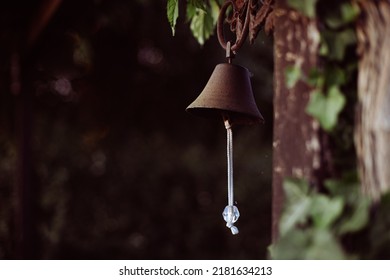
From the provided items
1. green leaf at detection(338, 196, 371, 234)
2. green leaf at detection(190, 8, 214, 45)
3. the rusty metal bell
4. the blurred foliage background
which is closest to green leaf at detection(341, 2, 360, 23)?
green leaf at detection(338, 196, 371, 234)

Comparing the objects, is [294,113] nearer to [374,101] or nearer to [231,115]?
[374,101]

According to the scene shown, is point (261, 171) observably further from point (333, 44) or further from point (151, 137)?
point (333, 44)

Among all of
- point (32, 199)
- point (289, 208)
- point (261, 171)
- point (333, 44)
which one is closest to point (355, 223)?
point (289, 208)

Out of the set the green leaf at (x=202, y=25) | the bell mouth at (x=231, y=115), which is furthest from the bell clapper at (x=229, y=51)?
the green leaf at (x=202, y=25)

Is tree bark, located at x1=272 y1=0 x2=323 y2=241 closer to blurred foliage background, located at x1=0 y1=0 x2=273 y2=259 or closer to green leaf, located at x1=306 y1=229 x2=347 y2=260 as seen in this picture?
green leaf, located at x1=306 y1=229 x2=347 y2=260

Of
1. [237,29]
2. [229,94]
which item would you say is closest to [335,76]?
[229,94]

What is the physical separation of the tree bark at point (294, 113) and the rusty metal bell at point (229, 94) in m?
0.52

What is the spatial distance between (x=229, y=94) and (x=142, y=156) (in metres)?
5.51

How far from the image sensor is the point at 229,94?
1.47 meters

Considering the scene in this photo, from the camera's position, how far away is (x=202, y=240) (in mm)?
6988

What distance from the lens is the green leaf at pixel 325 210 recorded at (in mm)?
796

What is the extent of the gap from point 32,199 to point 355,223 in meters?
3.78
